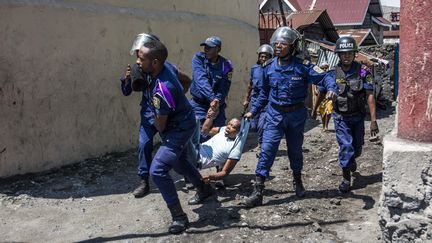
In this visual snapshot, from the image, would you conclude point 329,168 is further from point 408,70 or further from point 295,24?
point 295,24

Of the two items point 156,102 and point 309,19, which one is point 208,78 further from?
point 309,19

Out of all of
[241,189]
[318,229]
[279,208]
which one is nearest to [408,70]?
[318,229]

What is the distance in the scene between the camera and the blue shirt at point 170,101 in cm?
393

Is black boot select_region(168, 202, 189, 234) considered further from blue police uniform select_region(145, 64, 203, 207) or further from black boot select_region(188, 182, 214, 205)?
black boot select_region(188, 182, 214, 205)

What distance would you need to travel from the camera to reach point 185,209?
477 centimetres

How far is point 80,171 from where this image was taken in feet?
20.2

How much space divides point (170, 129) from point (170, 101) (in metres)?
0.37

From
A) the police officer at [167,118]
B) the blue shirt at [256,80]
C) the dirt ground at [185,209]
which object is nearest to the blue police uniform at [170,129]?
the police officer at [167,118]

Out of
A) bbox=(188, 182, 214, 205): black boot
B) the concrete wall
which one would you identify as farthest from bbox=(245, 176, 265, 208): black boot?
the concrete wall

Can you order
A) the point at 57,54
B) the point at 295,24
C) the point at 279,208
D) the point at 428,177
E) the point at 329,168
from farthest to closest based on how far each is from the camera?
the point at 295,24, the point at 329,168, the point at 57,54, the point at 279,208, the point at 428,177

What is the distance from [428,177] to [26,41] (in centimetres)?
451

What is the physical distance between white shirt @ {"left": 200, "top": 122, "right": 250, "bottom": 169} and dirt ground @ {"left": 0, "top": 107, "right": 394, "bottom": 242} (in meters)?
0.37

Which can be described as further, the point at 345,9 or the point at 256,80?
the point at 345,9

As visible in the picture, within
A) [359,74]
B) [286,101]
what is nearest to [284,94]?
[286,101]
